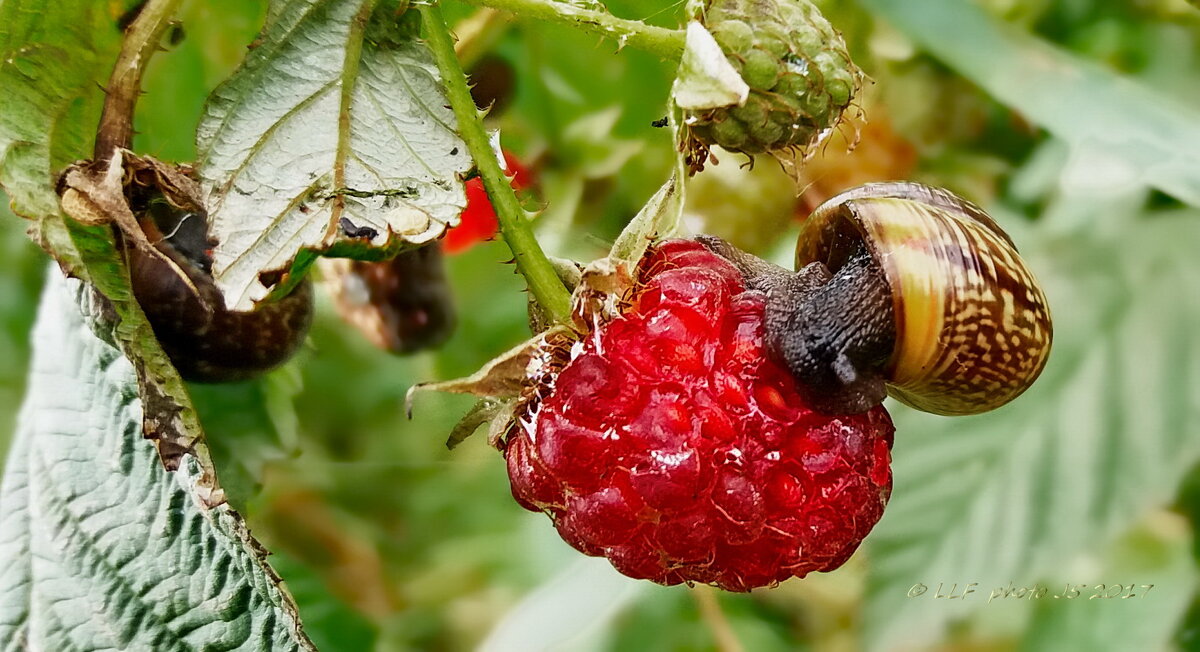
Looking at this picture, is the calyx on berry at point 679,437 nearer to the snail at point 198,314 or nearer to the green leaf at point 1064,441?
the snail at point 198,314

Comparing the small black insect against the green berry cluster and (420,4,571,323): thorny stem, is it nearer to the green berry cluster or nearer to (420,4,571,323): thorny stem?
(420,4,571,323): thorny stem

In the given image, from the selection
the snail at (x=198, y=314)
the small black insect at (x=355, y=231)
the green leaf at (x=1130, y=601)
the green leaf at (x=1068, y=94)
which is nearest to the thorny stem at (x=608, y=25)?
the small black insect at (x=355, y=231)

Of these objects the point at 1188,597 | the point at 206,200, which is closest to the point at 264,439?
the point at 206,200

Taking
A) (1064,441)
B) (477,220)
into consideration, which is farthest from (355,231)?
(1064,441)

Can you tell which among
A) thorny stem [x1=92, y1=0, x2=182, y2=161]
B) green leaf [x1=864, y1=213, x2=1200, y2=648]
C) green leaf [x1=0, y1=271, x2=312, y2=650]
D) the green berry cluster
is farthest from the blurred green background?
the green berry cluster

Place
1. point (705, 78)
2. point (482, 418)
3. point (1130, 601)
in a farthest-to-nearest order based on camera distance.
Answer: point (1130, 601), point (482, 418), point (705, 78)

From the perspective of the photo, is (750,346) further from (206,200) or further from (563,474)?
(206,200)

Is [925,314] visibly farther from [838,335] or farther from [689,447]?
[689,447]
